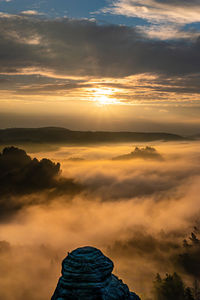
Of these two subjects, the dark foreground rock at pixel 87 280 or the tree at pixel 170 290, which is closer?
the dark foreground rock at pixel 87 280

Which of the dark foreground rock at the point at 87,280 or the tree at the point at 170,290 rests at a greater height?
the dark foreground rock at the point at 87,280

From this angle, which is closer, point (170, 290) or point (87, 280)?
point (87, 280)

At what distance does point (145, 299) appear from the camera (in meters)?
158

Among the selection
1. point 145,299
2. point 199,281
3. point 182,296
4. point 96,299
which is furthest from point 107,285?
point 199,281

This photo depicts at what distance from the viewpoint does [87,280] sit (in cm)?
1955

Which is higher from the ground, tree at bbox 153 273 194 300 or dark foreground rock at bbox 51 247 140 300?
dark foreground rock at bbox 51 247 140 300

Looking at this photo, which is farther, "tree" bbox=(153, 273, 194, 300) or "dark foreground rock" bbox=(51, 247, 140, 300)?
"tree" bbox=(153, 273, 194, 300)

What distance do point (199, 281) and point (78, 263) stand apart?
664ft

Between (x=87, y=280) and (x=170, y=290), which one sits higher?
(x=87, y=280)

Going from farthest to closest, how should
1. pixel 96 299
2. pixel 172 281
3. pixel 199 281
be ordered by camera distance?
1. pixel 199 281
2. pixel 172 281
3. pixel 96 299

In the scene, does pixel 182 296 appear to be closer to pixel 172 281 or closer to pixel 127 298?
pixel 172 281

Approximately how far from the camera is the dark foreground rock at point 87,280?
63.8 feet

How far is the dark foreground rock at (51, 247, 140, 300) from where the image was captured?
63.8 ft

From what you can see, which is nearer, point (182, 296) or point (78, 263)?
point (78, 263)
